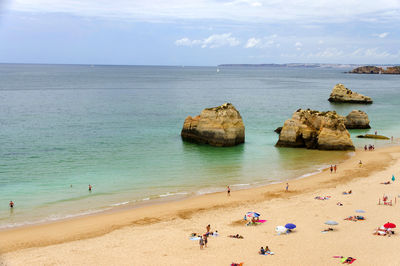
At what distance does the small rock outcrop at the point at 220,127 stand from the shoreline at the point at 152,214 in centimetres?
1466

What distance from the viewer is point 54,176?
39.0m

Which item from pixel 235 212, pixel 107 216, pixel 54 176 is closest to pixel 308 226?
pixel 235 212

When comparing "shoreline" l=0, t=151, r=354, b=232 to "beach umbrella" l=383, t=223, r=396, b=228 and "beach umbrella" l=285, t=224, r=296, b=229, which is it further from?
"beach umbrella" l=383, t=223, r=396, b=228

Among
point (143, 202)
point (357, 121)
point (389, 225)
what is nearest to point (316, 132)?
point (357, 121)

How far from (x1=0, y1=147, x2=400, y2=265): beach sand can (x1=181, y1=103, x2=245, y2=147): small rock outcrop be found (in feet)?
57.5

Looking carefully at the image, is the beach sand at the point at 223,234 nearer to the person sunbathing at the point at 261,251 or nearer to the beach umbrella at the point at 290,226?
the person sunbathing at the point at 261,251

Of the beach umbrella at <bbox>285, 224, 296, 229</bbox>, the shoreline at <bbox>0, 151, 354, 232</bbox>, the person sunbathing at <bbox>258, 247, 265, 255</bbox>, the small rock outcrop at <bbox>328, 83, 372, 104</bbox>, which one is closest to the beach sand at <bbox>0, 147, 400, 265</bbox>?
the person sunbathing at <bbox>258, 247, 265, 255</bbox>

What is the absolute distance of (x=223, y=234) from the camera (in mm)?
26906

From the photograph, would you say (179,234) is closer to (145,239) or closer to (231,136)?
(145,239)

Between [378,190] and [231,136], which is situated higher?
[231,136]

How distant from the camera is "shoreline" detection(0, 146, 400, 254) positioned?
26109 millimetres

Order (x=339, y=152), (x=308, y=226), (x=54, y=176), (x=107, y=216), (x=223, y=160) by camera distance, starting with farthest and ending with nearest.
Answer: (x=339, y=152) < (x=223, y=160) < (x=54, y=176) < (x=107, y=216) < (x=308, y=226)

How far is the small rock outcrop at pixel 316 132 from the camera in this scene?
51.9 meters

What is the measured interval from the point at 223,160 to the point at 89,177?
1596 centimetres
